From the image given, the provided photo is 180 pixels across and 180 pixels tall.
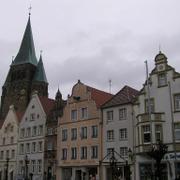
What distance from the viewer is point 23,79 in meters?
116

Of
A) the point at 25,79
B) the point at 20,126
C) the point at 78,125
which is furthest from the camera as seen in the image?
the point at 25,79

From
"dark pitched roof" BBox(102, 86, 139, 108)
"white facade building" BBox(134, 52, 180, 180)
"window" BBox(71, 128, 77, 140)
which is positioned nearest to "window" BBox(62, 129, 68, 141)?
"window" BBox(71, 128, 77, 140)

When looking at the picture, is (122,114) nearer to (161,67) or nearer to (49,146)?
(161,67)

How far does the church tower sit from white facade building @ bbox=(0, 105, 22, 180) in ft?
116

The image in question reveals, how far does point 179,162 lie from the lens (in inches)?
1794

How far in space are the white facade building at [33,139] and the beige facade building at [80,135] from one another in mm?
4820

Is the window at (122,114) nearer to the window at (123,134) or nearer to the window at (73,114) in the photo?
the window at (123,134)

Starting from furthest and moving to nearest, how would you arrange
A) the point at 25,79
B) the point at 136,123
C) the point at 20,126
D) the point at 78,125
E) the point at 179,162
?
the point at 25,79, the point at 20,126, the point at 78,125, the point at 136,123, the point at 179,162

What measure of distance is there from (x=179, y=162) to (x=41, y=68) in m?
78.5

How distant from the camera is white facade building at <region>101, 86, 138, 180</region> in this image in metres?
51.1

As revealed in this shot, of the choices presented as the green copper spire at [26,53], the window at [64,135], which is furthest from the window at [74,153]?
the green copper spire at [26,53]

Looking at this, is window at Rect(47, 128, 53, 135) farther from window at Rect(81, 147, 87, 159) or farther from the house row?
window at Rect(81, 147, 87, 159)

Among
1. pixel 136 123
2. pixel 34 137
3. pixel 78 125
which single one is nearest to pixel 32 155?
pixel 34 137

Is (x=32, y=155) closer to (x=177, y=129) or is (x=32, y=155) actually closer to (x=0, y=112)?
(x=177, y=129)
